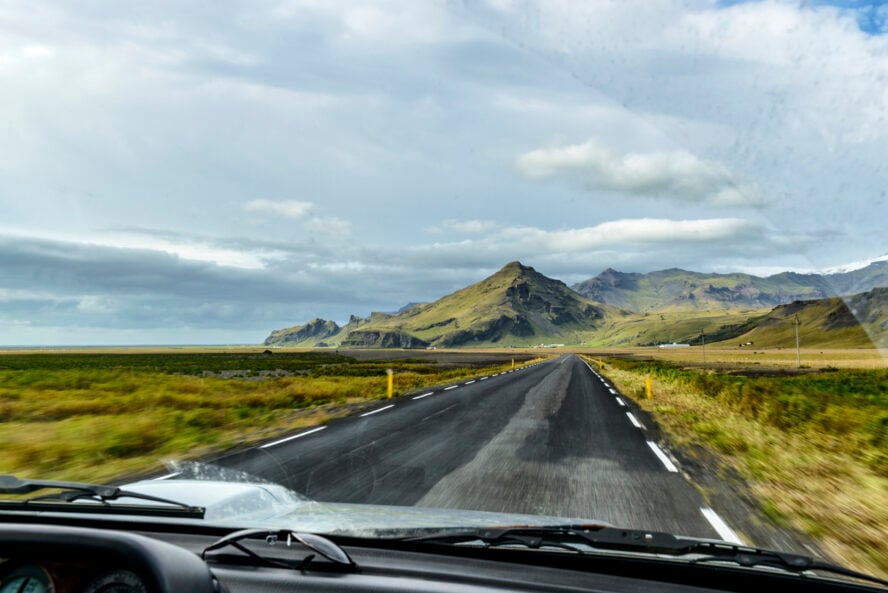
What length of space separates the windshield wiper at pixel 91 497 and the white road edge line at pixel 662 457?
644 cm

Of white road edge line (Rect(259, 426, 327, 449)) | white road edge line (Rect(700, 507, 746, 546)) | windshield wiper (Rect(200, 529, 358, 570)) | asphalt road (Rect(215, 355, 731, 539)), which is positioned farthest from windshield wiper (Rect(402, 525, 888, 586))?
white road edge line (Rect(259, 426, 327, 449))

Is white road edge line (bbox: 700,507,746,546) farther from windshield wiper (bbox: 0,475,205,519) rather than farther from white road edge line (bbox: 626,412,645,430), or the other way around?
white road edge line (bbox: 626,412,645,430)

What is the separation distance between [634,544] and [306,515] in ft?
6.16

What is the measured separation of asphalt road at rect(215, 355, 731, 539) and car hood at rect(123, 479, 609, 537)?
2.06 m

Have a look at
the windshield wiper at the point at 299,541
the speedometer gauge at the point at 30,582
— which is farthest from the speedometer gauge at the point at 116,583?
the windshield wiper at the point at 299,541

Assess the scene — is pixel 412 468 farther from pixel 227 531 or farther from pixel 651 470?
pixel 227 531

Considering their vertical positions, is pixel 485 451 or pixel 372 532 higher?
pixel 372 532

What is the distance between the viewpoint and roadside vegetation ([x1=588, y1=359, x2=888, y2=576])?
5156 mm

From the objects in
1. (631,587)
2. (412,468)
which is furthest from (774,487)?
(631,587)

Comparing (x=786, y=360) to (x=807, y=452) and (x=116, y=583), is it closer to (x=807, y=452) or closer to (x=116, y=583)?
(x=807, y=452)

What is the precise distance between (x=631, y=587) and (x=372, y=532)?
4.08 feet

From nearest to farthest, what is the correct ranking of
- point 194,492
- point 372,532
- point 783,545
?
point 372,532
point 194,492
point 783,545

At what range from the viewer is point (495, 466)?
746 centimetres

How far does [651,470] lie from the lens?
7359 mm
